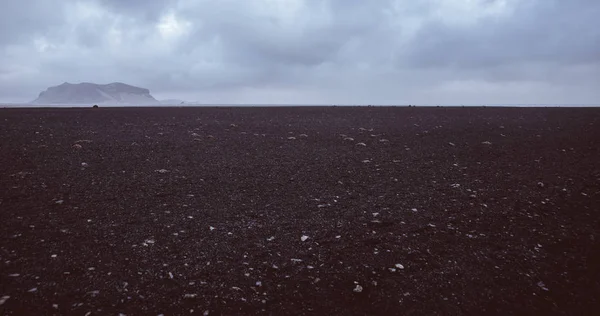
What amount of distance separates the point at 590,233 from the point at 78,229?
883 cm

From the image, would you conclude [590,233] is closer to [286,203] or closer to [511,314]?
[511,314]

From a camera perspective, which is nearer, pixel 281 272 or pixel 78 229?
pixel 281 272

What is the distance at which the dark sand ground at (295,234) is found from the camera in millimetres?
3754

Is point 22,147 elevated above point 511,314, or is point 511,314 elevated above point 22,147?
point 22,147

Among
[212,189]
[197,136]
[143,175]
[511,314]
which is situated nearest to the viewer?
[511,314]

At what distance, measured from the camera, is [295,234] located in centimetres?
539

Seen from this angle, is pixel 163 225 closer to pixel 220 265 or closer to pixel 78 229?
pixel 78 229

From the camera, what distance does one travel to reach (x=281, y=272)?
432 centimetres

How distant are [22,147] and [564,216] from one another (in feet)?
53.2

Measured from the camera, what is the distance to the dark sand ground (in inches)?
148

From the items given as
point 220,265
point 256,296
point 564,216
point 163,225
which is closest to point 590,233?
point 564,216

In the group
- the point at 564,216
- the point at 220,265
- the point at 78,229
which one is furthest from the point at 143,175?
the point at 564,216

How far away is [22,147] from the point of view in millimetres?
11266

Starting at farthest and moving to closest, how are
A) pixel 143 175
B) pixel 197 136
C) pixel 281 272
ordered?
pixel 197 136 → pixel 143 175 → pixel 281 272
